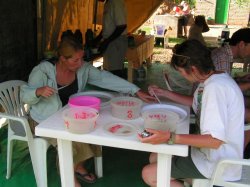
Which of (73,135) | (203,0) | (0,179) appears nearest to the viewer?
(73,135)

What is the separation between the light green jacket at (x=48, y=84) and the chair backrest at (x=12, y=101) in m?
0.20

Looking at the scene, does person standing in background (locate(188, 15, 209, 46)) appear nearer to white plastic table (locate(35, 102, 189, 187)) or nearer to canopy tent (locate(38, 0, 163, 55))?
canopy tent (locate(38, 0, 163, 55))

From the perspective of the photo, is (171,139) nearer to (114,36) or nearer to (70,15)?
(114,36)

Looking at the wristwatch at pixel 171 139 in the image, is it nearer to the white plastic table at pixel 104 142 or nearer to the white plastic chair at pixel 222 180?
the white plastic table at pixel 104 142

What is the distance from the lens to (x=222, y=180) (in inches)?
63.0

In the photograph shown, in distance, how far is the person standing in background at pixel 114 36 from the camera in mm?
4141

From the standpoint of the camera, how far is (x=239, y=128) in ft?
4.99

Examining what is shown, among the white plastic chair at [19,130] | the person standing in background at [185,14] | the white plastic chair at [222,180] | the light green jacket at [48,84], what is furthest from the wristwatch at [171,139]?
the person standing in background at [185,14]

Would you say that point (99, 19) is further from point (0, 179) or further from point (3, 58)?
point (0, 179)

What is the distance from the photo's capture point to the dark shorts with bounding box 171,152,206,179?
1655 mm

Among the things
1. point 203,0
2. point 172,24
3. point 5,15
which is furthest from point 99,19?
point 203,0

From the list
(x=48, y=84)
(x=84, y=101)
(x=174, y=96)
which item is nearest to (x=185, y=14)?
(x=174, y=96)

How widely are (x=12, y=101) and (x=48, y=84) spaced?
1.34ft

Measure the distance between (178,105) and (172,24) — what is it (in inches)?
350
